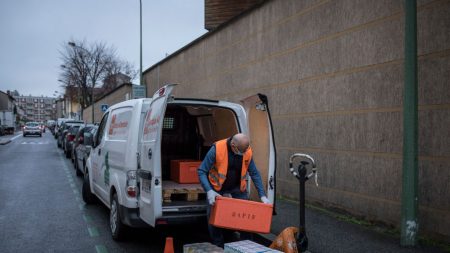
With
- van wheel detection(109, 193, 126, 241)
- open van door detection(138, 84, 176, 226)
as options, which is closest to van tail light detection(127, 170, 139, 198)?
open van door detection(138, 84, 176, 226)

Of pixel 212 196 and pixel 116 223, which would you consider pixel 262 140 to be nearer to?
pixel 212 196

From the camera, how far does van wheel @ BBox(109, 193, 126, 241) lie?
6.56 m

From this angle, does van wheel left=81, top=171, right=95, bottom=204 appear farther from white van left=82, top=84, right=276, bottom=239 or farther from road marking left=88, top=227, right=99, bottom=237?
road marking left=88, top=227, right=99, bottom=237

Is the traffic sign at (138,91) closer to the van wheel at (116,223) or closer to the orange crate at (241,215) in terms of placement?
the van wheel at (116,223)

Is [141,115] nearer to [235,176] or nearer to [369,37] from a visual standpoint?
[235,176]

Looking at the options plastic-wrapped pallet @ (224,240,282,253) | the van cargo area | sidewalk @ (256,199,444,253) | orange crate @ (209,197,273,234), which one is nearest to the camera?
plastic-wrapped pallet @ (224,240,282,253)

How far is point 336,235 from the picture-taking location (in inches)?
261

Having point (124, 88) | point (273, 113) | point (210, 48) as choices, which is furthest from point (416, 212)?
point (124, 88)

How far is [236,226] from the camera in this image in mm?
5129

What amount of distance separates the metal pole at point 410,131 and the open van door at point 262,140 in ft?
5.64

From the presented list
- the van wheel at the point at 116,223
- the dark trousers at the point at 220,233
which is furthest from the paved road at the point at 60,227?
the dark trousers at the point at 220,233

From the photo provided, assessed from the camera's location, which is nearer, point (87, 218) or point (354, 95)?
point (354, 95)

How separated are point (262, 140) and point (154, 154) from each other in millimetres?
1521

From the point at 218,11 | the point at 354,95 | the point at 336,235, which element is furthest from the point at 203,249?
the point at 218,11
